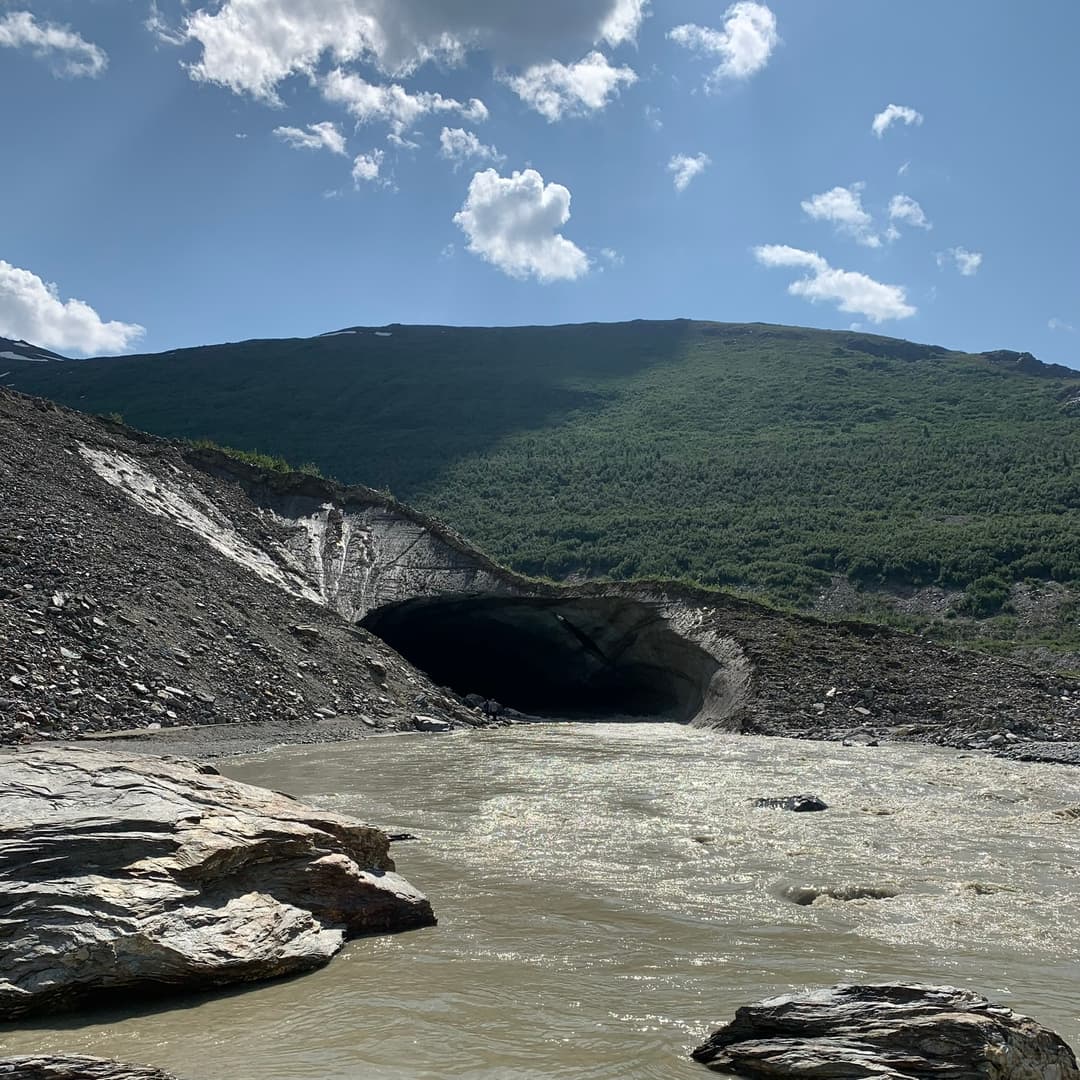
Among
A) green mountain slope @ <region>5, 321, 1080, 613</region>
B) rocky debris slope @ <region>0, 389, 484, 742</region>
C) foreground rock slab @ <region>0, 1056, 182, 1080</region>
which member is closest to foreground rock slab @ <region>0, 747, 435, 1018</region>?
foreground rock slab @ <region>0, 1056, 182, 1080</region>

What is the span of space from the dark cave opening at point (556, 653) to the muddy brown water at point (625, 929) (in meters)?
15.3

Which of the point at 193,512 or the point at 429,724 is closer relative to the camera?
the point at 429,724

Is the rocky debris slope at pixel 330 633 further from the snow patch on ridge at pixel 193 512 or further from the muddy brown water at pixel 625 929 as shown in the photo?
the muddy brown water at pixel 625 929

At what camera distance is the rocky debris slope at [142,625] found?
17.1 metres

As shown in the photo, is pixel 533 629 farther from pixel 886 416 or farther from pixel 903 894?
pixel 886 416

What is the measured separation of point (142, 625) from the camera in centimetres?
1977

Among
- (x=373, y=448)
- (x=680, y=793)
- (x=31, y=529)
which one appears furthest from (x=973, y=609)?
(x=373, y=448)

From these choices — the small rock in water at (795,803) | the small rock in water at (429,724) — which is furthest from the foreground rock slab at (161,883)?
the small rock in water at (429,724)

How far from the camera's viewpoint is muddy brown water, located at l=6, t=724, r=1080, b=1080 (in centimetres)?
477

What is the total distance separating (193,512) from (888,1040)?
27.3m

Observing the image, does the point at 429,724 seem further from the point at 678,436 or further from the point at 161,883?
the point at 678,436

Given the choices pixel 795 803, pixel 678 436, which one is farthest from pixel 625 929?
pixel 678 436

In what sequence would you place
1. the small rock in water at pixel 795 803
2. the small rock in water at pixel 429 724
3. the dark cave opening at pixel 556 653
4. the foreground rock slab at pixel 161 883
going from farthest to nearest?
the dark cave opening at pixel 556 653 → the small rock in water at pixel 429 724 → the small rock in water at pixel 795 803 → the foreground rock slab at pixel 161 883

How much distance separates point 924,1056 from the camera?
428 centimetres
